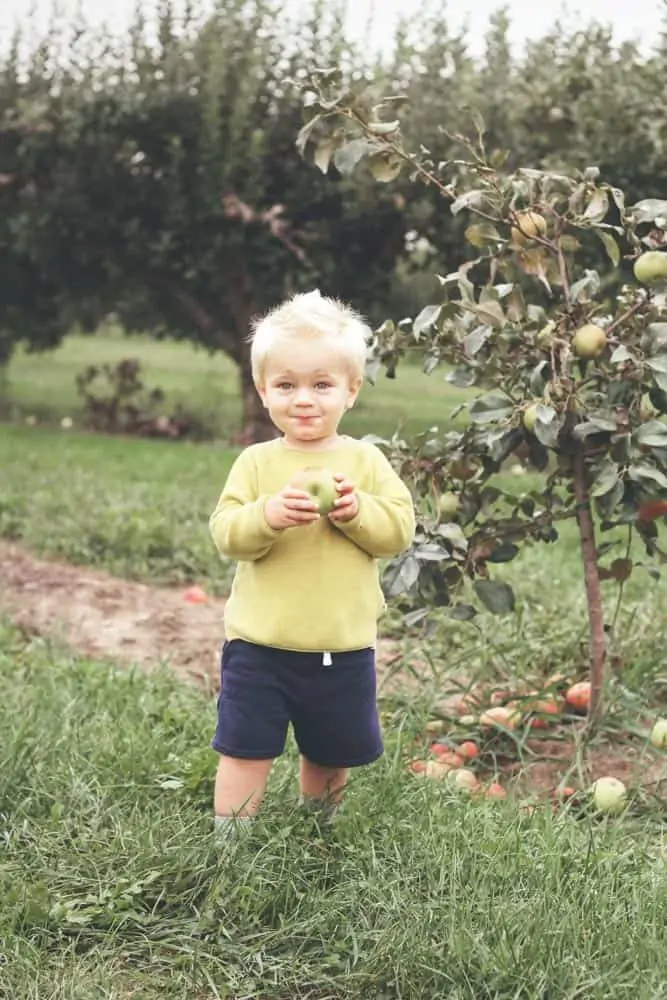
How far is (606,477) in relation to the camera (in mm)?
3174

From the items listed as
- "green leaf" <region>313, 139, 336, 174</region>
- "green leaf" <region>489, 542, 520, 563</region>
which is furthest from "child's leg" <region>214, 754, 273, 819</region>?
"green leaf" <region>313, 139, 336, 174</region>

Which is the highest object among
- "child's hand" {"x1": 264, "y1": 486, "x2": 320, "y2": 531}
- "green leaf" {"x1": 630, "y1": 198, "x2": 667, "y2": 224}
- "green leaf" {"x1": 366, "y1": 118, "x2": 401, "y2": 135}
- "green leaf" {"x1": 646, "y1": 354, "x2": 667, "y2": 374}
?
"green leaf" {"x1": 366, "y1": 118, "x2": 401, "y2": 135}

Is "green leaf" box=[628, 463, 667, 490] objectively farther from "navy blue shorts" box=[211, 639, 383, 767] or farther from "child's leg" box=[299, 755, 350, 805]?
"child's leg" box=[299, 755, 350, 805]

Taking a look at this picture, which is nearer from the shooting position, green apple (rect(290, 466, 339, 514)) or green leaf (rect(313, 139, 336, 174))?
green apple (rect(290, 466, 339, 514))

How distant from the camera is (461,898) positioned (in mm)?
2475

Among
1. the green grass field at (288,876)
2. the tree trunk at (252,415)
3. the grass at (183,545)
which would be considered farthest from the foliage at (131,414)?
the green grass field at (288,876)

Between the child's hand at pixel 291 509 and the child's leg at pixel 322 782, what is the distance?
0.70 metres

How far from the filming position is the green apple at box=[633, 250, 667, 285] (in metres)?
3.14

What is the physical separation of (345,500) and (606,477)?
1.01 meters

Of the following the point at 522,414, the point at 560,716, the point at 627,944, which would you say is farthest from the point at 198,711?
the point at 627,944

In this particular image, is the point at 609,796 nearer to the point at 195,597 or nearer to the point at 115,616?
the point at 115,616

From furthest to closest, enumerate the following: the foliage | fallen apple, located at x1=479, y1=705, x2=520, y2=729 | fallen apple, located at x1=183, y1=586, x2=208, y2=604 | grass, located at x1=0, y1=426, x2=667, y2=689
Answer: the foliage < fallen apple, located at x1=183, y1=586, x2=208, y2=604 < grass, located at x1=0, y1=426, x2=667, y2=689 < fallen apple, located at x1=479, y1=705, x2=520, y2=729

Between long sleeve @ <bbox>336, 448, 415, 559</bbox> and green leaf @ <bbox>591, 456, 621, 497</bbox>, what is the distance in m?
0.73

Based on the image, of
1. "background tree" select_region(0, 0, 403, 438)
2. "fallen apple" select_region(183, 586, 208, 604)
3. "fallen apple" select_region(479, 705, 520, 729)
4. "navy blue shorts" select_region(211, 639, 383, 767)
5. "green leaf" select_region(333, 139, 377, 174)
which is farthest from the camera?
"background tree" select_region(0, 0, 403, 438)
